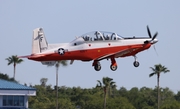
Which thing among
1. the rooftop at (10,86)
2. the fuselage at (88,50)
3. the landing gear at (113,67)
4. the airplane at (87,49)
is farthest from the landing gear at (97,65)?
the rooftop at (10,86)

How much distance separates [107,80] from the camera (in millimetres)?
124562

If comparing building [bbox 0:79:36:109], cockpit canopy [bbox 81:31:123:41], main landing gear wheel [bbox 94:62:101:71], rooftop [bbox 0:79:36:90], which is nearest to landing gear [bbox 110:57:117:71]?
main landing gear wheel [bbox 94:62:101:71]

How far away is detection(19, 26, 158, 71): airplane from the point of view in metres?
59.7

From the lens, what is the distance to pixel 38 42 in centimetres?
6116

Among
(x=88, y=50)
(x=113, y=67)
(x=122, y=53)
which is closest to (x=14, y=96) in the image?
(x=122, y=53)

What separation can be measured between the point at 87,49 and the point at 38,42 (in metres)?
4.16

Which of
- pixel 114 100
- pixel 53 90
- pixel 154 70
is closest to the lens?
pixel 154 70

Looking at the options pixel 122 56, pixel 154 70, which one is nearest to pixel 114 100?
pixel 154 70

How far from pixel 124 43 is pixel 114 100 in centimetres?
7798

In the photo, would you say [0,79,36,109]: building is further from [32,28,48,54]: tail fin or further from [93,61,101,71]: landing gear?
[93,61,101,71]: landing gear

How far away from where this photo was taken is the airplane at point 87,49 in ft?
196

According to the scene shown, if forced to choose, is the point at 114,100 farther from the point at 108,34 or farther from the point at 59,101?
the point at 108,34

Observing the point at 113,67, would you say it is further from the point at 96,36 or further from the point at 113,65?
the point at 96,36

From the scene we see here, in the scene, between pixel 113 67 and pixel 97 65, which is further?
pixel 97 65
